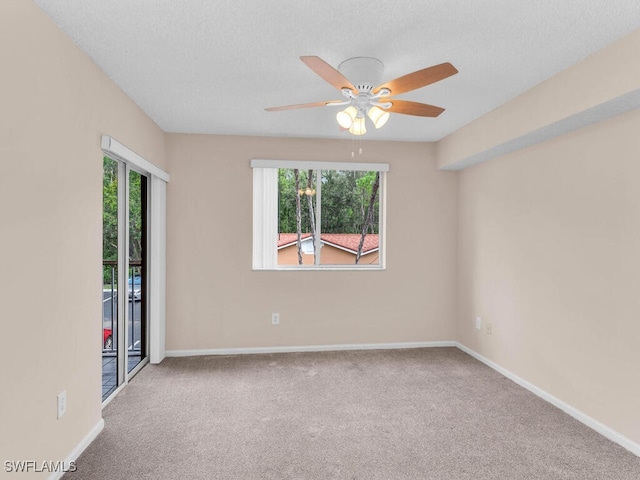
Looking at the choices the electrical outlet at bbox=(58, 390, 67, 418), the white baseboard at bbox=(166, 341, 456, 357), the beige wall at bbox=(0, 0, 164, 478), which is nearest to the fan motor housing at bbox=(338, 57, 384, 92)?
the beige wall at bbox=(0, 0, 164, 478)

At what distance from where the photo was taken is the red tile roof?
4273mm

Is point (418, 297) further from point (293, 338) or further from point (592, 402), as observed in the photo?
point (592, 402)

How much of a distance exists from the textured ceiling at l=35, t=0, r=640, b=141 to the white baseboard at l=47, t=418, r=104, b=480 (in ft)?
7.49

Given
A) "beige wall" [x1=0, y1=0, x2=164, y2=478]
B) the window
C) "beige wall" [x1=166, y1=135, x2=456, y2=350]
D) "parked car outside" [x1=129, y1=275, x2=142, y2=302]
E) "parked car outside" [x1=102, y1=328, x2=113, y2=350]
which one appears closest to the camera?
"beige wall" [x1=0, y1=0, x2=164, y2=478]

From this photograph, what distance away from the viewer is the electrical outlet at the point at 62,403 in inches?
77.1

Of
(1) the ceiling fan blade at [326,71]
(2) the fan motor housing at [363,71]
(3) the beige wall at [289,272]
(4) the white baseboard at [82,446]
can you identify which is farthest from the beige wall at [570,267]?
(4) the white baseboard at [82,446]

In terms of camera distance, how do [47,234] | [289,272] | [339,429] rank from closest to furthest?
[47,234] → [339,429] → [289,272]

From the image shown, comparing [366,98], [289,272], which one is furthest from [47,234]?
[289,272]

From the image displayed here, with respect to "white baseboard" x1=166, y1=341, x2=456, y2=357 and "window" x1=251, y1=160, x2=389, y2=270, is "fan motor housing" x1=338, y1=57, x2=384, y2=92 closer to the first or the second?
"window" x1=251, y1=160, x2=389, y2=270

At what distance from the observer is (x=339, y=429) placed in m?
2.48

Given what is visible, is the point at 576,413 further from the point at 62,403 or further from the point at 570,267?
the point at 62,403

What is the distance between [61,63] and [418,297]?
377 centimetres

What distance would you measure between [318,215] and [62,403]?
2.88 meters

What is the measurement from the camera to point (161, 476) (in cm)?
200
